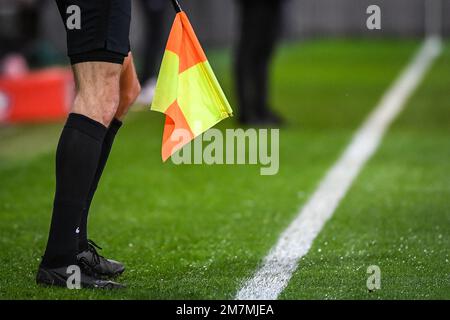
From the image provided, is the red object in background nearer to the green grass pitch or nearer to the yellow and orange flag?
the green grass pitch

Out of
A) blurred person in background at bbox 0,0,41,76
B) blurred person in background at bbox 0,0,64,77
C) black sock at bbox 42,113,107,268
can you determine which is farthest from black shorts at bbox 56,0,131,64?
blurred person in background at bbox 0,0,64,77

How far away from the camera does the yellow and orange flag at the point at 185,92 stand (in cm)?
454

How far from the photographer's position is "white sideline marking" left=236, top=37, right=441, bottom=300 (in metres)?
4.50

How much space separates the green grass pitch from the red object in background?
446mm

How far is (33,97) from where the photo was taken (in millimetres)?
10891

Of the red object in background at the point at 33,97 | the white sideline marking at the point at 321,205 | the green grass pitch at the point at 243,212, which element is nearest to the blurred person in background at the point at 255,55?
the green grass pitch at the point at 243,212

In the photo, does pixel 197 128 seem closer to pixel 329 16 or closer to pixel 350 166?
pixel 350 166

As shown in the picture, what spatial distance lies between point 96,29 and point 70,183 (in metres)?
0.58

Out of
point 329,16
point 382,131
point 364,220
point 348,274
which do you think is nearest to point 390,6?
point 329,16

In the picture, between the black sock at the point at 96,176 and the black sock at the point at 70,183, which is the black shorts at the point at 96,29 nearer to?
the black sock at the point at 70,183

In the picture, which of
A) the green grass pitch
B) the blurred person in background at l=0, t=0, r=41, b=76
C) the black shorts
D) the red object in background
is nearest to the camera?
the black shorts

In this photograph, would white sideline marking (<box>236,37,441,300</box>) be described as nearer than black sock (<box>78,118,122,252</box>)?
Yes

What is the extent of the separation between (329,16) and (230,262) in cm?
1550

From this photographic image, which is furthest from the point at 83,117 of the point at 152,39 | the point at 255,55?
the point at 152,39
